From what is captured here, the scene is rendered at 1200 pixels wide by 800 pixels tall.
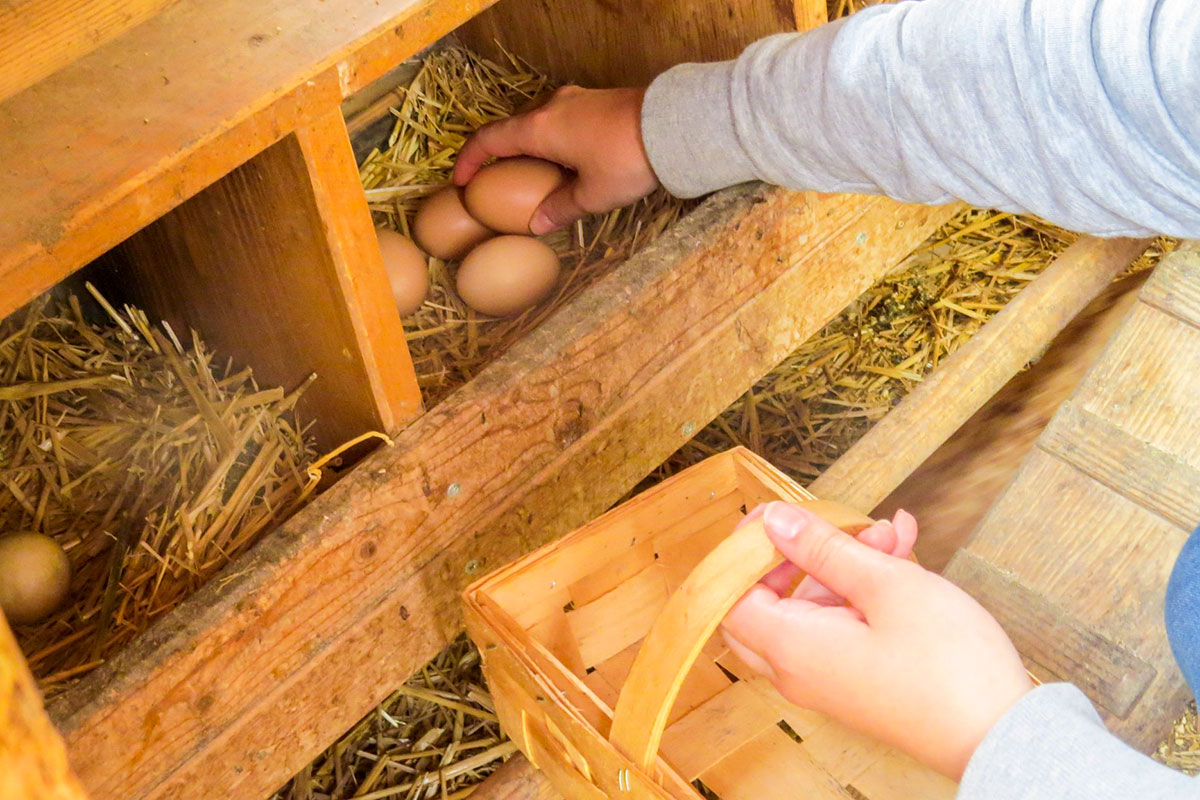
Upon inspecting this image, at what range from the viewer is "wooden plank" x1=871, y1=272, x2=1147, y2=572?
156 centimetres

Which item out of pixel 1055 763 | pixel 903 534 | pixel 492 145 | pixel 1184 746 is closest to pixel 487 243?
pixel 492 145

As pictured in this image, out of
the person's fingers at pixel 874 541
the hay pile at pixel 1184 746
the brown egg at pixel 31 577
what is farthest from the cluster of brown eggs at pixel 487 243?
the hay pile at pixel 1184 746

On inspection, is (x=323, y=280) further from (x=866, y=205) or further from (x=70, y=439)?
(x=866, y=205)

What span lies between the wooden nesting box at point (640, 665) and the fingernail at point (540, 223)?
501mm

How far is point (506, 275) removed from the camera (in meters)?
1.48

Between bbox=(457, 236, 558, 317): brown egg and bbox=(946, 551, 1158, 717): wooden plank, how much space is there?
666 millimetres

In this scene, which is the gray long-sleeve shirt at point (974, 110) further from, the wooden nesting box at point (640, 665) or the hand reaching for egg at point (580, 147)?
the wooden nesting box at point (640, 665)

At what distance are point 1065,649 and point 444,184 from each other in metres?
1.04

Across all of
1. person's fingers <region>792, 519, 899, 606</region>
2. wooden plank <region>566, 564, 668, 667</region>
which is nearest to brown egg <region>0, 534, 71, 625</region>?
wooden plank <region>566, 564, 668, 667</region>

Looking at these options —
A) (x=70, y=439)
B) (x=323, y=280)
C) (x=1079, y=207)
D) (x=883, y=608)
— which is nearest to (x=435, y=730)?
(x=70, y=439)

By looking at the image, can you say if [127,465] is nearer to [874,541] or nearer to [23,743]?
[874,541]

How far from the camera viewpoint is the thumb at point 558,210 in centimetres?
154

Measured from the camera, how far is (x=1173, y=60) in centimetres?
99

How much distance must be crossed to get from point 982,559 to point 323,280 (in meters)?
0.82
